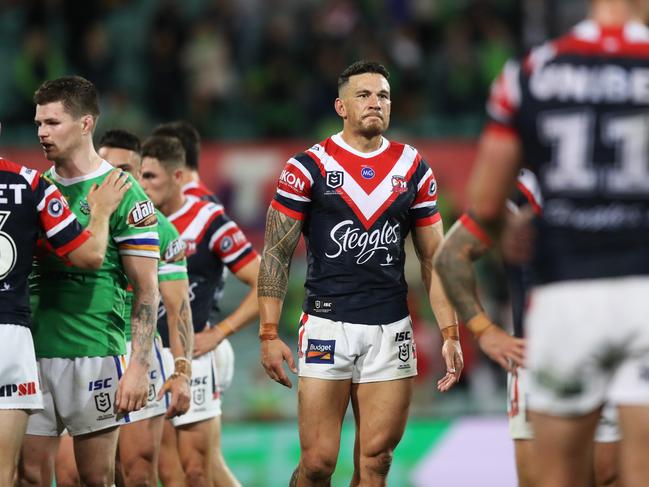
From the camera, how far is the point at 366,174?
6.86 m

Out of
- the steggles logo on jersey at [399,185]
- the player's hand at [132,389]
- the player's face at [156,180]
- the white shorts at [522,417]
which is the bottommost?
the white shorts at [522,417]

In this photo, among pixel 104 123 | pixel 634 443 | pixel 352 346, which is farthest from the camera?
pixel 104 123

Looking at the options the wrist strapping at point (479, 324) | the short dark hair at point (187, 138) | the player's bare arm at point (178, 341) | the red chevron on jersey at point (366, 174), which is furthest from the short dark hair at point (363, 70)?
the wrist strapping at point (479, 324)

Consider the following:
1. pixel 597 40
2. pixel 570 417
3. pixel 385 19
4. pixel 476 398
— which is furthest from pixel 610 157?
pixel 385 19

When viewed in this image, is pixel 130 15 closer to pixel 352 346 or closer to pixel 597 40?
pixel 352 346

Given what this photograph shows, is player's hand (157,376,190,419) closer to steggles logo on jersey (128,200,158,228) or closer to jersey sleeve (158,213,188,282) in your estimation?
jersey sleeve (158,213,188,282)

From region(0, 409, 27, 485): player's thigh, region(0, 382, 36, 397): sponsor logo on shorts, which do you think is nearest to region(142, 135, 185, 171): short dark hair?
region(0, 382, 36, 397): sponsor logo on shorts

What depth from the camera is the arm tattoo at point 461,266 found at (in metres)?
4.66

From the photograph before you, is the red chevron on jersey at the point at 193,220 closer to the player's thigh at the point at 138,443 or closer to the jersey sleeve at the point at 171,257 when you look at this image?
the jersey sleeve at the point at 171,257

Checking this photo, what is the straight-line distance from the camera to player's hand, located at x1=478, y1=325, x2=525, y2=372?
4.68 meters

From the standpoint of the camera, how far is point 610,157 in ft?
13.0

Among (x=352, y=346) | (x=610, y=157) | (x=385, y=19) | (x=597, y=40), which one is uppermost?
(x=385, y=19)

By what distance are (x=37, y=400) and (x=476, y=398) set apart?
9281mm

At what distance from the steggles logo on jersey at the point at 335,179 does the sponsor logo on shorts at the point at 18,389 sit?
6.85ft
